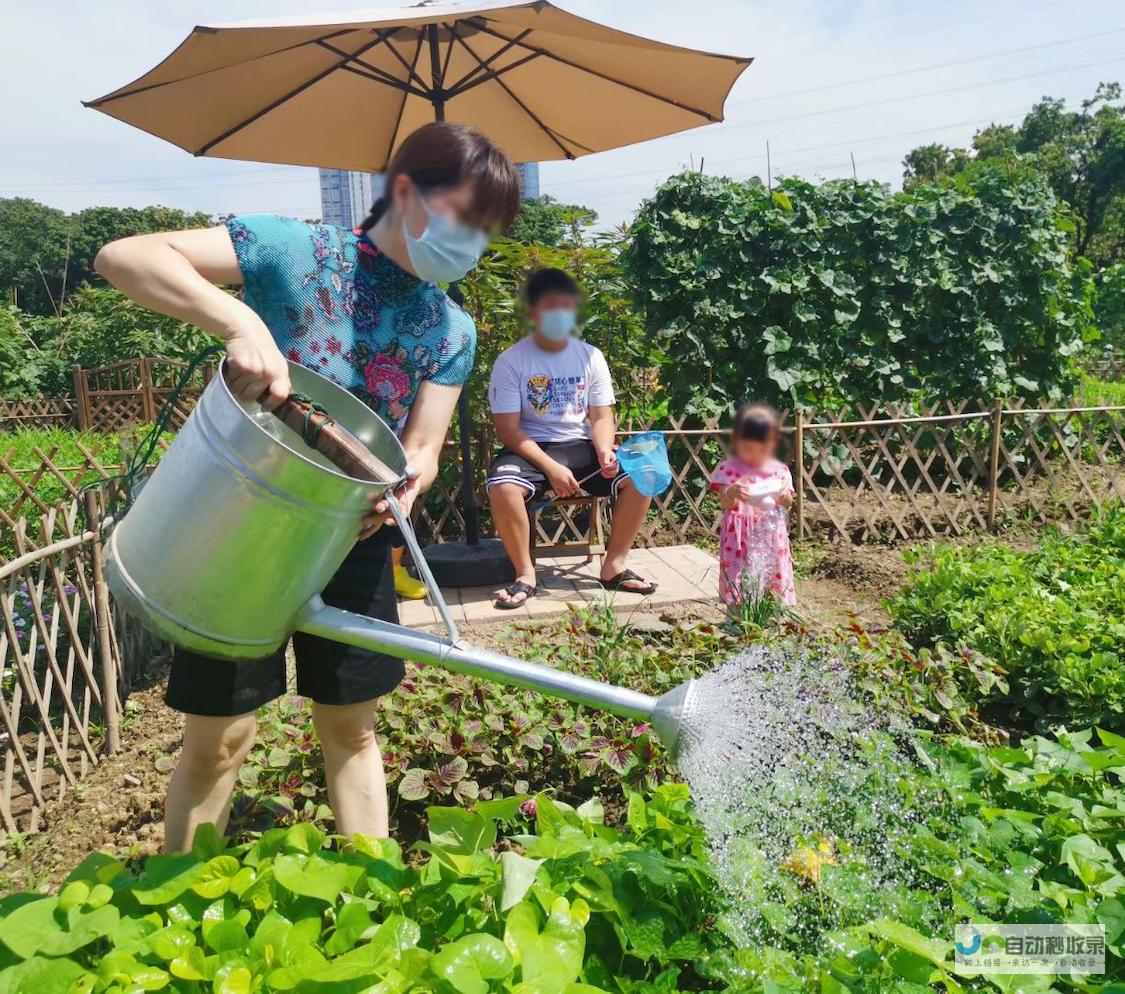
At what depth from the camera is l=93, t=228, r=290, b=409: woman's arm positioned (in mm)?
1219

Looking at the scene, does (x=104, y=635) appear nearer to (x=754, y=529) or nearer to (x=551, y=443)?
(x=551, y=443)

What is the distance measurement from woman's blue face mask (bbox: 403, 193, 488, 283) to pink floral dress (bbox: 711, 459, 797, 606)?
6.23 feet

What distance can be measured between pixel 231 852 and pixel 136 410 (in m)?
13.0

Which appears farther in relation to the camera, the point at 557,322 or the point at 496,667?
the point at 557,322

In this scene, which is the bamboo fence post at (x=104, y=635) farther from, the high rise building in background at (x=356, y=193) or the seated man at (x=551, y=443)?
the seated man at (x=551, y=443)

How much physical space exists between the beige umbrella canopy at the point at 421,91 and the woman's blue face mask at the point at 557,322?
0.62m

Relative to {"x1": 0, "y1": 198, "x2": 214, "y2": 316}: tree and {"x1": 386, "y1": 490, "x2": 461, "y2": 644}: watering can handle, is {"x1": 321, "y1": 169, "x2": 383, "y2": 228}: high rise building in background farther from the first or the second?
{"x1": 0, "y1": 198, "x2": 214, "y2": 316}: tree

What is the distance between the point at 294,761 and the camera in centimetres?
216

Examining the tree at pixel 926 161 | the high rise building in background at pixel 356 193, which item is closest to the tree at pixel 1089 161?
the tree at pixel 926 161

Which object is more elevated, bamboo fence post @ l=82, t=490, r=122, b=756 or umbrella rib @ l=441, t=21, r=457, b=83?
umbrella rib @ l=441, t=21, r=457, b=83

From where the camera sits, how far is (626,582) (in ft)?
12.2

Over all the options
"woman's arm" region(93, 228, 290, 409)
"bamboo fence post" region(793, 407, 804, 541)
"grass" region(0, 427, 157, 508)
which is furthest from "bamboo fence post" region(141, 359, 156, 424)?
"woman's arm" region(93, 228, 290, 409)

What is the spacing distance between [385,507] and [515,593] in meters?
2.27

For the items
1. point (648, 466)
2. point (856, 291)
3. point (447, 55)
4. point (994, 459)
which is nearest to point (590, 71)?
point (447, 55)
